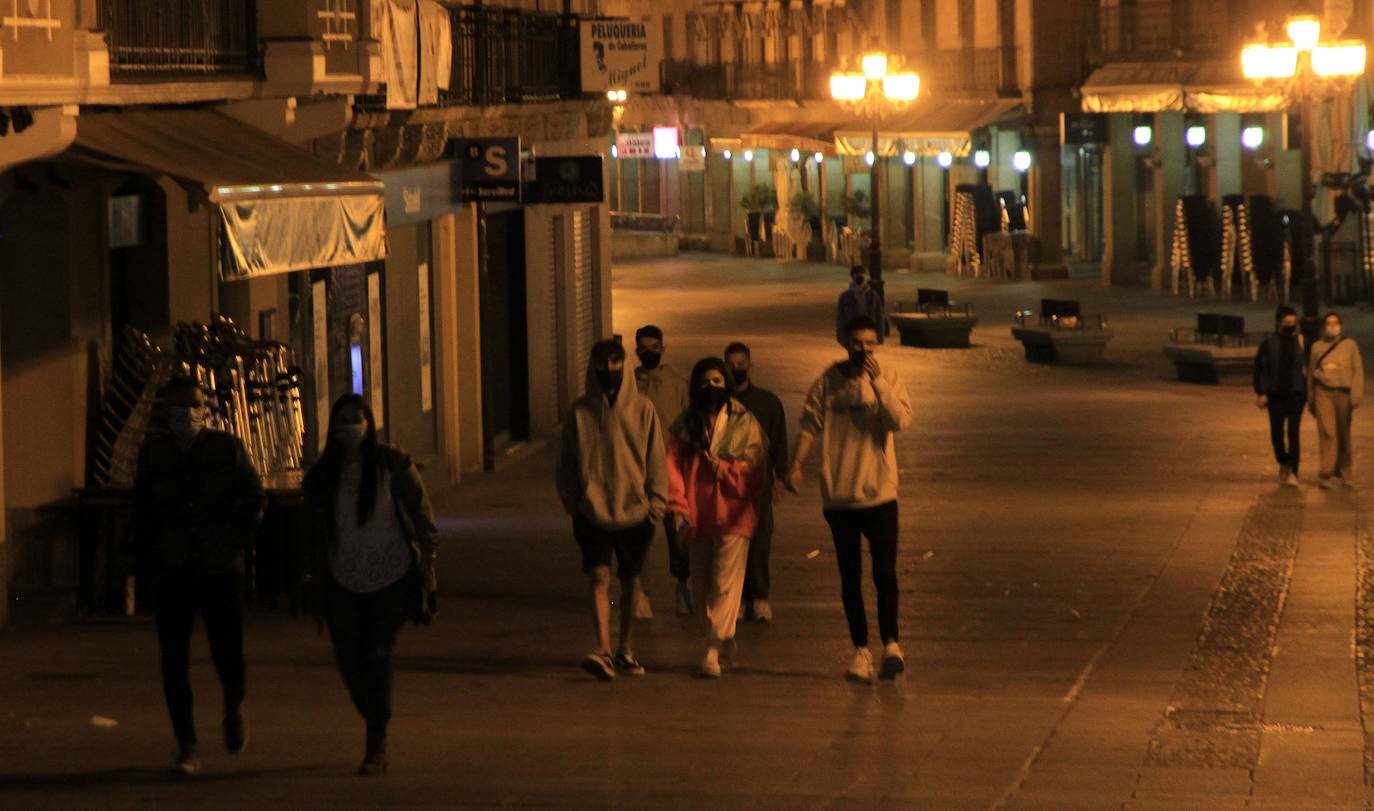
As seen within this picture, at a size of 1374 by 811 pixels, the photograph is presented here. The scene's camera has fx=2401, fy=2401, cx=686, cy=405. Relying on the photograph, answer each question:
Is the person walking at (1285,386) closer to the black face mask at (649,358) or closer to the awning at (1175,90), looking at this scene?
the black face mask at (649,358)

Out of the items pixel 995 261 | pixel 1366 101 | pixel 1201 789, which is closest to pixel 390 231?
pixel 1201 789

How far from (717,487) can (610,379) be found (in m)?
0.72

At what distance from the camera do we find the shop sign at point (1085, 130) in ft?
161

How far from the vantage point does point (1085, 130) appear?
4900cm

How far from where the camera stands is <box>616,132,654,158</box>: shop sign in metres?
67.2

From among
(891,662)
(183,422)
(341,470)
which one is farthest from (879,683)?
(183,422)

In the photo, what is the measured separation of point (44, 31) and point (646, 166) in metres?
63.3

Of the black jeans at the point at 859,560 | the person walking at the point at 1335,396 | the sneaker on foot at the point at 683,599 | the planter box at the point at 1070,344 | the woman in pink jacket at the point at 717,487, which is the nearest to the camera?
the black jeans at the point at 859,560

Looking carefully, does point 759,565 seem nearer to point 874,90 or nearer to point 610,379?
point 610,379

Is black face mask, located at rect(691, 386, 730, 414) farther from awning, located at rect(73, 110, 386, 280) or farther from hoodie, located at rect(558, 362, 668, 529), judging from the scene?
awning, located at rect(73, 110, 386, 280)

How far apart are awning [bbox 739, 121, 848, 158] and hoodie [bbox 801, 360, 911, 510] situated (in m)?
46.9

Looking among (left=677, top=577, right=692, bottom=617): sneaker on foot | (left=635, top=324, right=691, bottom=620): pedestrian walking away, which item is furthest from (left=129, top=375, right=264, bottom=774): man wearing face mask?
(left=677, top=577, right=692, bottom=617): sneaker on foot

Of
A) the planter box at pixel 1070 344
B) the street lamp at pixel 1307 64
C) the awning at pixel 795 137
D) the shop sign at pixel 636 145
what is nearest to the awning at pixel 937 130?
the awning at pixel 795 137

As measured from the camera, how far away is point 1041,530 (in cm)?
1723
